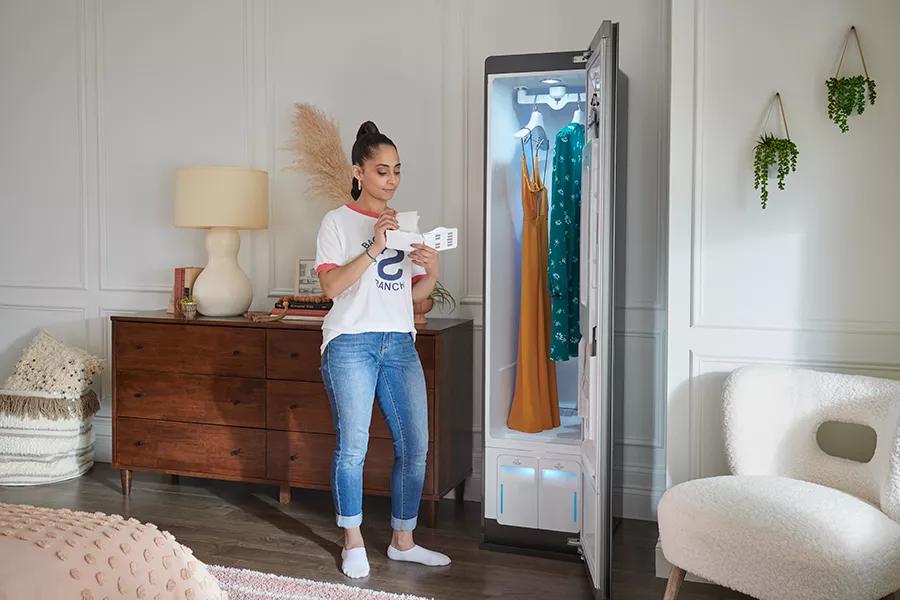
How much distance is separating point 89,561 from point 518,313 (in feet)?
7.66

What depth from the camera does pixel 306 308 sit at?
401 cm

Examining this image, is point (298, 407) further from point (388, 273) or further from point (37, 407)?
point (37, 407)

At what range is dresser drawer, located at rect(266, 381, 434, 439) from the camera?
3842mm

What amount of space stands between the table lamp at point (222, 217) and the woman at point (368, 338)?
105 cm

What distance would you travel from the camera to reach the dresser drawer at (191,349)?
3.93 m

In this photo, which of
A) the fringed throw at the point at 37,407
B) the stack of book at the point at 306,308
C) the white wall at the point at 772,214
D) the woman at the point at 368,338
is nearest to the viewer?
the white wall at the point at 772,214

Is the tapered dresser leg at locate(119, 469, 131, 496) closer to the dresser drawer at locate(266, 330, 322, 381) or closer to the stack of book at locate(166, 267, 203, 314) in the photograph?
the stack of book at locate(166, 267, 203, 314)

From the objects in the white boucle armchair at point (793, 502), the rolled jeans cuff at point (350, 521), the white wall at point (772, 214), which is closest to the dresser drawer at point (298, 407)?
the rolled jeans cuff at point (350, 521)

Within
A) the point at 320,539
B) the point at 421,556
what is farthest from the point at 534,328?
the point at 320,539

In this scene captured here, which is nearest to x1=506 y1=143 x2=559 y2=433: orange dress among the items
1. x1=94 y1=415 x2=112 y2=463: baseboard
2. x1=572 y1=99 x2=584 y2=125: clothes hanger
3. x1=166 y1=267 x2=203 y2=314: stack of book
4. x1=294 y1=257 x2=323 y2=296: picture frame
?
x1=572 y1=99 x2=584 y2=125: clothes hanger

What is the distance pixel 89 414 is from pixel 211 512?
1036 millimetres

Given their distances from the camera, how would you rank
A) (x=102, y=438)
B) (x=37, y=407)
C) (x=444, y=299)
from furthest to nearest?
1. (x=102, y=438)
2. (x=37, y=407)
3. (x=444, y=299)

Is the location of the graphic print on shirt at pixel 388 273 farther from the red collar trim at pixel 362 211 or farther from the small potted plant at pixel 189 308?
the small potted plant at pixel 189 308

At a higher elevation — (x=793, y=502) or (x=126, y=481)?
(x=793, y=502)
